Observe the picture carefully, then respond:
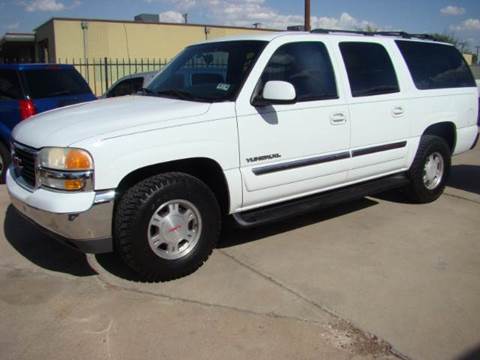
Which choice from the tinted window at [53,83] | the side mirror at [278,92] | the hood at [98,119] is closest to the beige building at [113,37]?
the tinted window at [53,83]

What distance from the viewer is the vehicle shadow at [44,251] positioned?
163 inches

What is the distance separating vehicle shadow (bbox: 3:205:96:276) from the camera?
4133 mm

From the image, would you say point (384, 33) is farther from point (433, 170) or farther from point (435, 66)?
point (433, 170)

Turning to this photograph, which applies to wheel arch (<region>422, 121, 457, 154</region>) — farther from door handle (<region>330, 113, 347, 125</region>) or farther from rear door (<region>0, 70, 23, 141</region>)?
rear door (<region>0, 70, 23, 141</region>)

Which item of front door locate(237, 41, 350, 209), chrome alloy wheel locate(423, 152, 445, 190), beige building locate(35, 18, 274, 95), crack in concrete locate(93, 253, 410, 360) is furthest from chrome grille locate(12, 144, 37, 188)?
beige building locate(35, 18, 274, 95)

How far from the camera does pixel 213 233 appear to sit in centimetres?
396

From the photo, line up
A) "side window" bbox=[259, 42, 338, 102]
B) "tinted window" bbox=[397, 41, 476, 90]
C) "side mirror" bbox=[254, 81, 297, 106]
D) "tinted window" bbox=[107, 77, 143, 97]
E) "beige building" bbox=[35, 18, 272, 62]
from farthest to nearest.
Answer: "beige building" bbox=[35, 18, 272, 62] → "tinted window" bbox=[107, 77, 143, 97] → "tinted window" bbox=[397, 41, 476, 90] → "side window" bbox=[259, 42, 338, 102] → "side mirror" bbox=[254, 81, 297, 106]

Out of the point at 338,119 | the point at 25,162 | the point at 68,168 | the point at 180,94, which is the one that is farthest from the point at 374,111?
the point at 25,162

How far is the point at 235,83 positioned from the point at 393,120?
2.00m

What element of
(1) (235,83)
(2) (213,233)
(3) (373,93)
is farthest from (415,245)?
(1) (235,83)

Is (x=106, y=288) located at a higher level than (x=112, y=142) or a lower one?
lower

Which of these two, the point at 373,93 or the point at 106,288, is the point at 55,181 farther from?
the point at 373,93

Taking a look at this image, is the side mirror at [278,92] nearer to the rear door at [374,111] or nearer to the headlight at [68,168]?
the rear door at [374,111]

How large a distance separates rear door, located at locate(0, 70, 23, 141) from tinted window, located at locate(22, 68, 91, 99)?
0.55 feet
